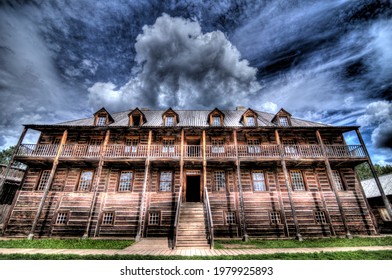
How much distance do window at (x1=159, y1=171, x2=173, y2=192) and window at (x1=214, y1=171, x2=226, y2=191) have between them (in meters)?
4.05

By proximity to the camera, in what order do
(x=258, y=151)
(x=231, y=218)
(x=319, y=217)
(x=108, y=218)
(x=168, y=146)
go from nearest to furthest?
(x=231, y=218) < (x=108, y=218) < (x=319, y=217) < (x=258, y=151) < (x=168, y=146)

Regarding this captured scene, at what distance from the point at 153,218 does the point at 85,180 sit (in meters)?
7.09

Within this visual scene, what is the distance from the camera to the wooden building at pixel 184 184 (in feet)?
46.3

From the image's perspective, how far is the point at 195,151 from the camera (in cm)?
1619

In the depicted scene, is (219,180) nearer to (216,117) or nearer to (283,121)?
(216,117)

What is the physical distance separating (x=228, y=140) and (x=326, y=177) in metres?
9.28

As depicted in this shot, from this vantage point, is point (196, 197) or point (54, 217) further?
point (196, 197)

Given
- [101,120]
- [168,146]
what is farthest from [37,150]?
[168,146]

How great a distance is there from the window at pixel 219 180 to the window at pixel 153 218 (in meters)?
5.51

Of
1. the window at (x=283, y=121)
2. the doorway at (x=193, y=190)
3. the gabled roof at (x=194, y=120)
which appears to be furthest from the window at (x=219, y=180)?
the window at (x=283, y=121)

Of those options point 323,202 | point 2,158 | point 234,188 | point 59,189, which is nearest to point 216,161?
point 234,188
